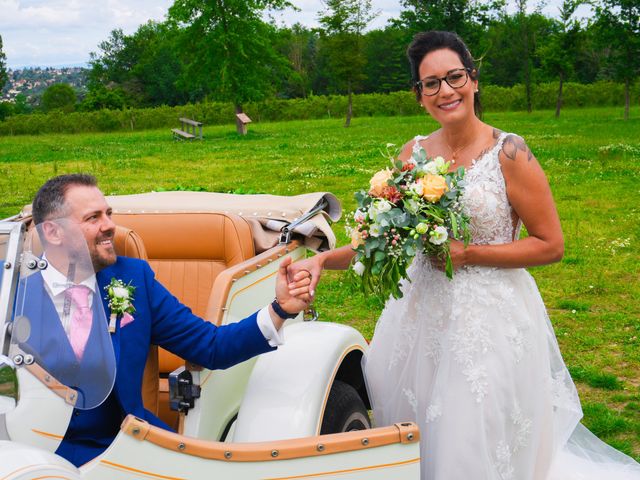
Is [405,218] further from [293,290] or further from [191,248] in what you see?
[191,248]

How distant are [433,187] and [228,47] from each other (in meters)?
28.9

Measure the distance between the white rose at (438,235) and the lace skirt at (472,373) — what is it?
15.0 inches

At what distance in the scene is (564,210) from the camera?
11000 millimetres

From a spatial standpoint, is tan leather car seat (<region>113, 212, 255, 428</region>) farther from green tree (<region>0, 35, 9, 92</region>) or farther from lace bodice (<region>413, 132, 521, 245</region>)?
green tree (<region>0, 35, 9, 92</region>)

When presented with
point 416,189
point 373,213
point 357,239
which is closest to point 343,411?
point 357,239

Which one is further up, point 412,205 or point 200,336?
point 412,205

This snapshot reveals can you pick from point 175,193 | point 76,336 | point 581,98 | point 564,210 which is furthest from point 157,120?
point 76,336

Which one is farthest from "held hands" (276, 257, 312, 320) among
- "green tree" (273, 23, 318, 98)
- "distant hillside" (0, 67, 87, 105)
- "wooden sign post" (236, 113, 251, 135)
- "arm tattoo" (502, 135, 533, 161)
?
"distant hillside" (0, 67, 87, 105)

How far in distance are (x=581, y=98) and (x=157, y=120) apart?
20487mm

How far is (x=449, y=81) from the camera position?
118 inches

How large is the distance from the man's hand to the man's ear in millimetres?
832

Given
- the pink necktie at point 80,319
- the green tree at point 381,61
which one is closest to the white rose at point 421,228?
the pink necktie at point 80,319

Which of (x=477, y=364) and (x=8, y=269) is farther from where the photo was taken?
(x=477, y=364)

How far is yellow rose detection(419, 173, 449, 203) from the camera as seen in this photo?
2.79 metres
